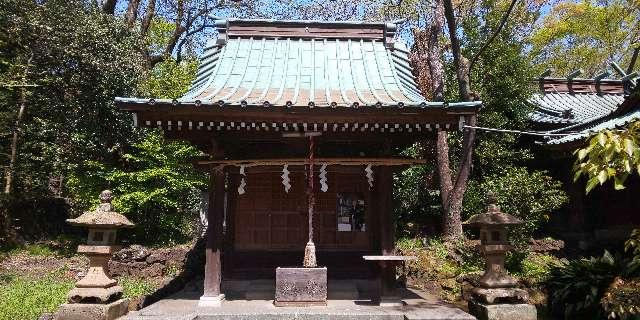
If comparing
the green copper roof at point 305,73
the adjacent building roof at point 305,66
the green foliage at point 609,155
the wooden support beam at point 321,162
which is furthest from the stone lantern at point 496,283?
the green foliage at point 609,155

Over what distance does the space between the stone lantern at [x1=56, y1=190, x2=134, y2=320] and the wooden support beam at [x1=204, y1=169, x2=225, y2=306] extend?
1.43 metres

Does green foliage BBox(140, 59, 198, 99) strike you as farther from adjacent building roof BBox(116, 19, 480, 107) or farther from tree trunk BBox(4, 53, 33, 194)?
adjacent building roof BBox(116, 19, 480, 107)

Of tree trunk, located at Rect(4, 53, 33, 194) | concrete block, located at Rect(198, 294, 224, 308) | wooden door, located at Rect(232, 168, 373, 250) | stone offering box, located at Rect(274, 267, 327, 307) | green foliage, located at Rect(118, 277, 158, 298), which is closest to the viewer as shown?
stone offering box, located at Rect(274, 267, 327, 307)

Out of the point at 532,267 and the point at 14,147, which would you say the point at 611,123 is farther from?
the point at 14,147

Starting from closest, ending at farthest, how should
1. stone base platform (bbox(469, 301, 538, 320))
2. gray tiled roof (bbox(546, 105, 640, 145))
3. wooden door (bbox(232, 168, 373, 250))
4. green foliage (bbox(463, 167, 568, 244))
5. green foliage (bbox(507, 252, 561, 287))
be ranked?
stone base platform (bbox(469, 301, 538, 320)) < wooden door (bbox(232, 168, 373, 250)) < gray tiled roof (bbox(546, 105, 640, 145)) < green foliage (bbox(507, 252, 561, 287)) < green foliage (bbox(463, 167, 568, 244))

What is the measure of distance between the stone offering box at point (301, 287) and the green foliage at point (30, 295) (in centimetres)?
488

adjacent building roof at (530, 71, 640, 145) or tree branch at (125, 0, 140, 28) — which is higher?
tree branch at (125, 0, 140, 28)

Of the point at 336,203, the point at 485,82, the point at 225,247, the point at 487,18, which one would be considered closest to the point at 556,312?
the point at 336,203

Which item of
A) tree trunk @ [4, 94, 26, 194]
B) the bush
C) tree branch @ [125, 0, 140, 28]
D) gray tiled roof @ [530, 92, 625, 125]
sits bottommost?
the bush

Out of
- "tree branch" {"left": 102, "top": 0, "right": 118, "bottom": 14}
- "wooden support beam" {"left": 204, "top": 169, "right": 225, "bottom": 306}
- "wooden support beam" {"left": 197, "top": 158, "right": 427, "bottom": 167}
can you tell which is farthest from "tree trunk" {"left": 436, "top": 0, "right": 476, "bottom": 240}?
"tree branch" {"left": 102, "top": 0, "right": 118, "bottom": 14}

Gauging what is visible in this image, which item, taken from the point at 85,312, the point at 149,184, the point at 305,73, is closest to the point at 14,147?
the point at 149,184

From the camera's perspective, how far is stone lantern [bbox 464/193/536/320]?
7191 millimetres

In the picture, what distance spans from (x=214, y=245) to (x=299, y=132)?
2527mm

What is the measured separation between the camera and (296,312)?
23.2ft
